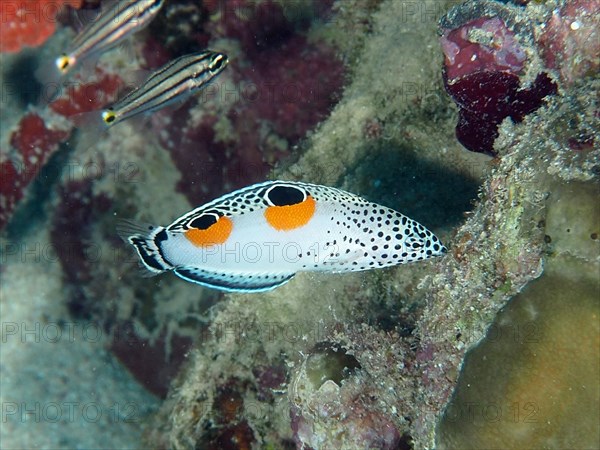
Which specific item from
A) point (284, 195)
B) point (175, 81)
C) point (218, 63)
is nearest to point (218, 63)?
point (218, 63)

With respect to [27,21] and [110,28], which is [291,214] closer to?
[110,28]

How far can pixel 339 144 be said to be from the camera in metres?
5.25

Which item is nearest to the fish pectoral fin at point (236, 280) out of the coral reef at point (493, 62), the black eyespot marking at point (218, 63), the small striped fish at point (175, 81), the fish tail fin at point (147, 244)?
the fish tail fin at point (147, 244)

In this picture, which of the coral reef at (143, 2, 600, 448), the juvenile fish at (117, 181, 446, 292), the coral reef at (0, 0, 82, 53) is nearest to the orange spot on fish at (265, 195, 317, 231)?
the juvenile fish at (117, 181, 446, 292)

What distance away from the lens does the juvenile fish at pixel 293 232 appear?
344 centimetres

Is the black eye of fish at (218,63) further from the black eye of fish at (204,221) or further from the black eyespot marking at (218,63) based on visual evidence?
the black eye of fish at (204,221)

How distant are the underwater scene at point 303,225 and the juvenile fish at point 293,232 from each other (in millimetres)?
16

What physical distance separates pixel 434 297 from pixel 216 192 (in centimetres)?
434

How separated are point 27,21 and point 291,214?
574 centimetres

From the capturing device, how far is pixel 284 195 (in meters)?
3.44

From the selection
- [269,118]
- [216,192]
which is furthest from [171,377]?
[269,118]

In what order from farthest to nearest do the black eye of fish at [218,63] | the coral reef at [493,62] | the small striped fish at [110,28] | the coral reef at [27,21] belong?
1. the coral reef at [27,21]
2. the small striped fish at [110,28]
3. the black eye of fish at [218,63]
4. the coral reef at [493,62]

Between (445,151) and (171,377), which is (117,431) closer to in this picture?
(171,377)

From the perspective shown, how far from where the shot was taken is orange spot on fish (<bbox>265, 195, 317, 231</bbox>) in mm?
3455
